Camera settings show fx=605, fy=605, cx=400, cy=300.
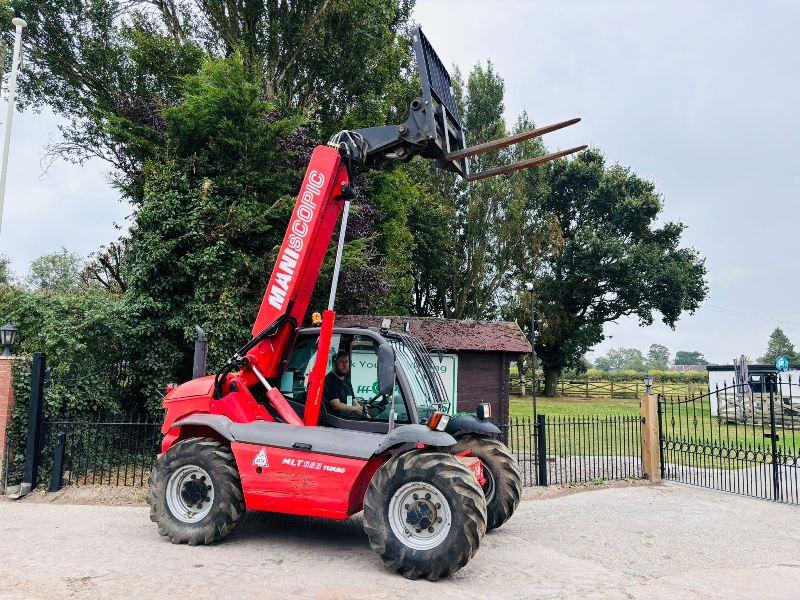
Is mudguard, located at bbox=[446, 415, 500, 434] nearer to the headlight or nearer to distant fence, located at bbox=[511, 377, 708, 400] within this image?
the headlight

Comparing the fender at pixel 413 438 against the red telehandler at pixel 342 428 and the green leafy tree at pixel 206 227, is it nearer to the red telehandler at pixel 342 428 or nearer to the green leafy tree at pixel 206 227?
the red telehandler at pixel 342 428

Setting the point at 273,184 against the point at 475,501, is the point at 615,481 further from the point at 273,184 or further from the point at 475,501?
the point at 273,184

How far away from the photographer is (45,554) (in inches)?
239

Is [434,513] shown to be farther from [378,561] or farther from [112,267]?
[112,267]

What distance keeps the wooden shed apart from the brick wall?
5.56 meters

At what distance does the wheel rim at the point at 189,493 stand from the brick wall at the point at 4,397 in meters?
4.50

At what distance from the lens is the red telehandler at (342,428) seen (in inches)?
225

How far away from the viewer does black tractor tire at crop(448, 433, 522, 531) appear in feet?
23.8

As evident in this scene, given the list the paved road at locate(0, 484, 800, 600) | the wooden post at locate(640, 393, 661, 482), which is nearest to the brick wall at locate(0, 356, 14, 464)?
the paved road at locate(0, 484, 800, 600)

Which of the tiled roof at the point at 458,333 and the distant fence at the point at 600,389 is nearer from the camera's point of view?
the tiled roof at the point at 458,333

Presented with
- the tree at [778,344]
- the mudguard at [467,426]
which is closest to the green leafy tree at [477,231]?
the mudguard at [467,426]

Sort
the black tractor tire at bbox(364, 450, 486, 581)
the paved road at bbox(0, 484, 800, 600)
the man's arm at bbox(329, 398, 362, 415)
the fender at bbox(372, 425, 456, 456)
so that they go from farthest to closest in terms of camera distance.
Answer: the man's arm at bbox(329, 398, 362, 415) → the fender at bbox(372, 425, 456, 456) → the black tractor tire at bbox(364, 450, 486, 581) → the paved road at bbox(0, 484, 800, 600)

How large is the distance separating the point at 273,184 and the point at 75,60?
9.20 meters

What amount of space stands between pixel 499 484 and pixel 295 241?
3.81 meters
